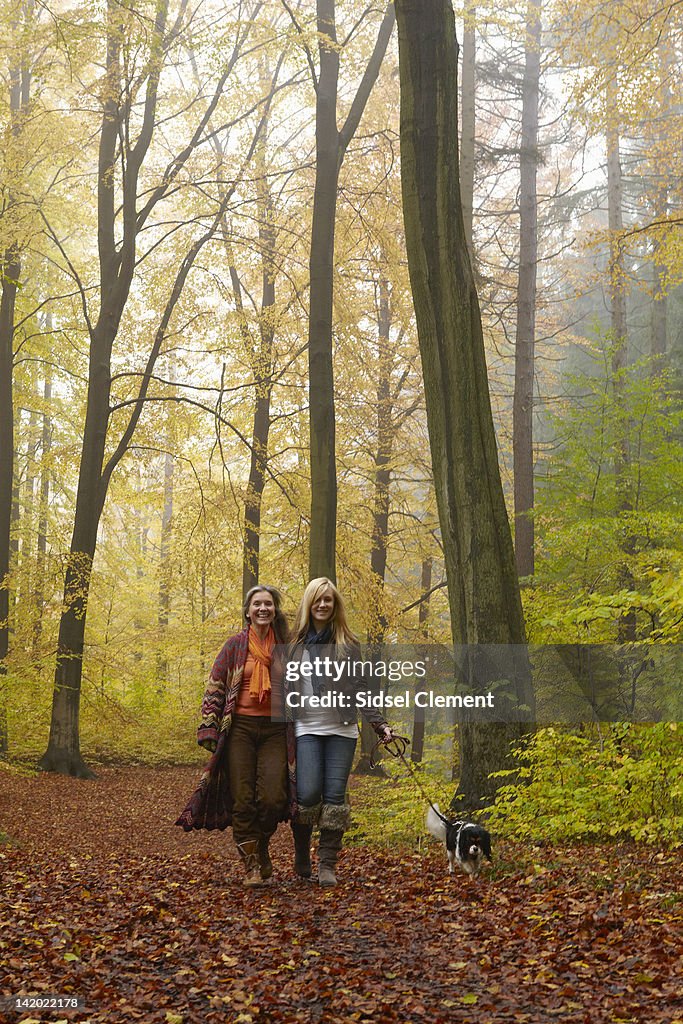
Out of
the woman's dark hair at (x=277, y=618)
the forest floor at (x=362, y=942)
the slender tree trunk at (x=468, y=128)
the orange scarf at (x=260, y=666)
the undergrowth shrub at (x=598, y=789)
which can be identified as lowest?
the forest floor at (x=362, y=942)

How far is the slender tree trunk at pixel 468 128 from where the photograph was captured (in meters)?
14.0

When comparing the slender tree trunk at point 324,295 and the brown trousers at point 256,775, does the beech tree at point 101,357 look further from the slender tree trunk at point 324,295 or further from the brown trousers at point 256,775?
the brown trousers at point 256,775

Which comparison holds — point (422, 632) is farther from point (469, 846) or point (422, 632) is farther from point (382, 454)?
point (469, 846)

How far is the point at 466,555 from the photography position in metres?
7.36

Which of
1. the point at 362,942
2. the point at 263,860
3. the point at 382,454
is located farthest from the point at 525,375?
the point at 362,942

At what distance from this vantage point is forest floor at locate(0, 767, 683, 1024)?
3.52 meters

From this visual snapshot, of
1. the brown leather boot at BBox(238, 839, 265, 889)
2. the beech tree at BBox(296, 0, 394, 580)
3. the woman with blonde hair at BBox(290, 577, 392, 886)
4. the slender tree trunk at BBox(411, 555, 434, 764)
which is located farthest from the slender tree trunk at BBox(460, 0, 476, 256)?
the brown leather boot at BBox(238, 839, 265, 889)

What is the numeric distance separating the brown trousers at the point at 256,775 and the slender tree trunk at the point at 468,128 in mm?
9265

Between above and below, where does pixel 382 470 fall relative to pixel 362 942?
above

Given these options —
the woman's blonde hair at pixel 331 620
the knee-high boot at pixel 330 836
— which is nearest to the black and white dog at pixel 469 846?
the knee-high boot at pixel 330 836

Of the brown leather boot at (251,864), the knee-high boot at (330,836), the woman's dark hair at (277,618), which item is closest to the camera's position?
the knee-high boot at (330,836)

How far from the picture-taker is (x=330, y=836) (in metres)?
5.93

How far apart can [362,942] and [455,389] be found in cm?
436

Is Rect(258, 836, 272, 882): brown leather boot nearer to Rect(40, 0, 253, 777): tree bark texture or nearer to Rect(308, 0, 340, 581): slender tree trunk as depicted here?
Rect(308, 0, 340, 581): slender tree trunk
